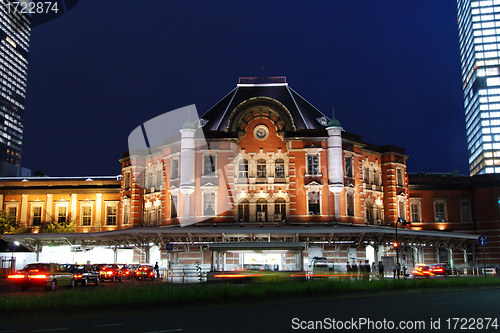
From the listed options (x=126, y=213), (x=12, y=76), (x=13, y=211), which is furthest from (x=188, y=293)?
(x=12, y=76)

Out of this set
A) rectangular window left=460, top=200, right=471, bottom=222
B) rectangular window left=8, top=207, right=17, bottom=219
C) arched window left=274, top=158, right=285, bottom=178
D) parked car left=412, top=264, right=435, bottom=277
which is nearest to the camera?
parked car left=412, top=264, right=435, bottom=277

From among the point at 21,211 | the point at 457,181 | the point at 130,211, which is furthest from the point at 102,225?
the point at 457,181

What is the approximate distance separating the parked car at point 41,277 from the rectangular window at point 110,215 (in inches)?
1358

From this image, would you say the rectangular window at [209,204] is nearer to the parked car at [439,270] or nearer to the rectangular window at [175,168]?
the rectangular window at [175,168]

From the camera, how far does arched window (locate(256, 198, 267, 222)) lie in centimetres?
4856

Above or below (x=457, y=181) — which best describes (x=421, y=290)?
below

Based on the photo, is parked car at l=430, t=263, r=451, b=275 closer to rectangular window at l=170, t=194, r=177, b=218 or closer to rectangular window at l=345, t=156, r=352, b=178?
rectangular window at l=345, t=156, r=352, b=178

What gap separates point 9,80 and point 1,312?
164m

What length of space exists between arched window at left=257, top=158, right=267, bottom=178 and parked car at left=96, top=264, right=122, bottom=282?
53.7 feet

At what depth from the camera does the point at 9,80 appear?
15938cm

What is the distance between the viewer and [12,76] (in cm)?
16150

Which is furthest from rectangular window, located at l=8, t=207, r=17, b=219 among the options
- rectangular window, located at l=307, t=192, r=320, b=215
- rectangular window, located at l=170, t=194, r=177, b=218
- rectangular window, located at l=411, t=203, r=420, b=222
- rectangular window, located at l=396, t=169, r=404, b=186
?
rectangular window, located at l=411, t=203, r=420, b=222

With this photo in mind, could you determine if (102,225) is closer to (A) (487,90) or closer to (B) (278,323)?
(B) (278,323)

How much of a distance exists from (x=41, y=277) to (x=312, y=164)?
95.1 feet
